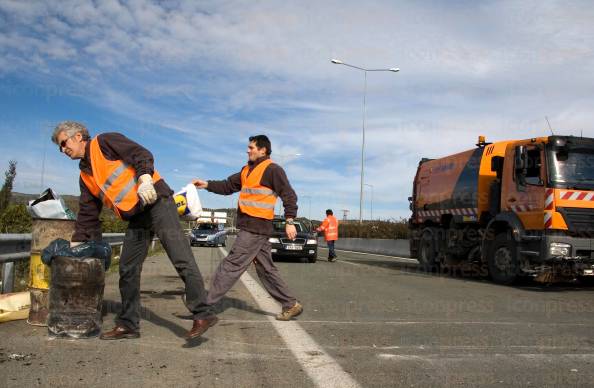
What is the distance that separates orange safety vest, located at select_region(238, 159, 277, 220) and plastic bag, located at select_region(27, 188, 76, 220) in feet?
5.51

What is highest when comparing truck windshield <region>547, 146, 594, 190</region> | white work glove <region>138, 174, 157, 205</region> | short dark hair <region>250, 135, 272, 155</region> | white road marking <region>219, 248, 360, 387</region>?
truck windshield <region>547, 146, 594, 190</region>

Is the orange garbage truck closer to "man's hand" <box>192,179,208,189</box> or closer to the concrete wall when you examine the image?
"man's hand" <box>192,179,208,189</box>

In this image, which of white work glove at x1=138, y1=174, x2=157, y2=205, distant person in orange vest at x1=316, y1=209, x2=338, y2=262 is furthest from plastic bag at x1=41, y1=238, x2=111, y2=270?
distant person in orange vest at x1=316, y1=209, x2=338, y2=262

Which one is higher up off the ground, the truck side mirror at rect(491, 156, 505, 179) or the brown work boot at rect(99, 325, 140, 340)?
the truck side mirror at rect(491, 156, 505, 179)

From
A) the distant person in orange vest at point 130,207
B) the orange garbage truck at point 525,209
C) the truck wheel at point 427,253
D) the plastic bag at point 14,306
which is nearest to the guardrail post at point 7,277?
the plastic bag at point 14,306

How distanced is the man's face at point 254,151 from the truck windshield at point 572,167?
577cm

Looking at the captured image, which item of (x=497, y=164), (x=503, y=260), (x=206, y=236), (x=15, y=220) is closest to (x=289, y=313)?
(x=503, y=260)

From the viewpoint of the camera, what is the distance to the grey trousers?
17.5 ft

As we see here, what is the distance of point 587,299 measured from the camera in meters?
8.32

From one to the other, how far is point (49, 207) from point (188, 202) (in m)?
1.31

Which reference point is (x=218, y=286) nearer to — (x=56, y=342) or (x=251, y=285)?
(x=56, y=342)

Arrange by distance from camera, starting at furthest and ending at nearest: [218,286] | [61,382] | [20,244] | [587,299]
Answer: [587,299] < [20,244] < [218,286] < [61,382]

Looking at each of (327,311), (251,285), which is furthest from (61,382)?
(251,285)

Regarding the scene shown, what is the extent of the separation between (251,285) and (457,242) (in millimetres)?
5489
